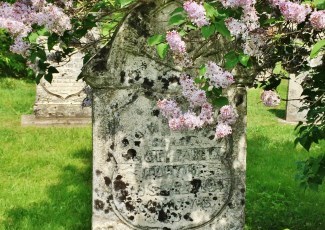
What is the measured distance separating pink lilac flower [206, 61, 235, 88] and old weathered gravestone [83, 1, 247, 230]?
0.89m

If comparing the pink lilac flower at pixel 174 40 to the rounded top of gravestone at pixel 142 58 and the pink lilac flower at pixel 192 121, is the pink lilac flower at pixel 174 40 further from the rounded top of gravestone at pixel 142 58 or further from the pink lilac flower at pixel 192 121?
the rounded top of gravestone at pixel 142 58

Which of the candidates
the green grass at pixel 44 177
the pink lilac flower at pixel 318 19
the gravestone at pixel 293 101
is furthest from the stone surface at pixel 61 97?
the pink lilac flower at pixel 318 19

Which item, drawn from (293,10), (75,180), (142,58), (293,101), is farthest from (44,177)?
(293,101)

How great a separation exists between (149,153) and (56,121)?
6051 mm

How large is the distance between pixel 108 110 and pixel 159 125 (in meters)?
0.37

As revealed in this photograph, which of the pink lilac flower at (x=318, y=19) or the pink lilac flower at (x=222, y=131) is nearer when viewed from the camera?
the pink lilac flower at (x=318, y=19)

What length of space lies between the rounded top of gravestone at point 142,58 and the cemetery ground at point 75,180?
1492mm

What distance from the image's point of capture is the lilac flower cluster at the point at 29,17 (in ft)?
10.8

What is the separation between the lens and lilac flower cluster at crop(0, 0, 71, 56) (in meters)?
3.29

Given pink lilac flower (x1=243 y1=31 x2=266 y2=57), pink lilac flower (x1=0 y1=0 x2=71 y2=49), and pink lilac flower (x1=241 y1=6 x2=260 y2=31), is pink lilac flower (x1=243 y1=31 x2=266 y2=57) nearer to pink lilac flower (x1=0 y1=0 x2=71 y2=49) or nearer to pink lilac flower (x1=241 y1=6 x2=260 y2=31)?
Answer: pink lilac flower (x1=241 y1=6 x2=260 y2=31)

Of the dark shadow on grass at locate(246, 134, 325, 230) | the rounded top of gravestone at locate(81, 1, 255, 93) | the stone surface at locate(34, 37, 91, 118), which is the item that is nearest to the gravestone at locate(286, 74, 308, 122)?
the dark shadow on grass at locate(246, 134, 325, 230)

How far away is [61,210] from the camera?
590 cm

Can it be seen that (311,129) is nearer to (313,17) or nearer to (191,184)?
(191,184)

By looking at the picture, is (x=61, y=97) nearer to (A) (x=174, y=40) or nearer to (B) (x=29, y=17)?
(B) (x=29, y=17)
